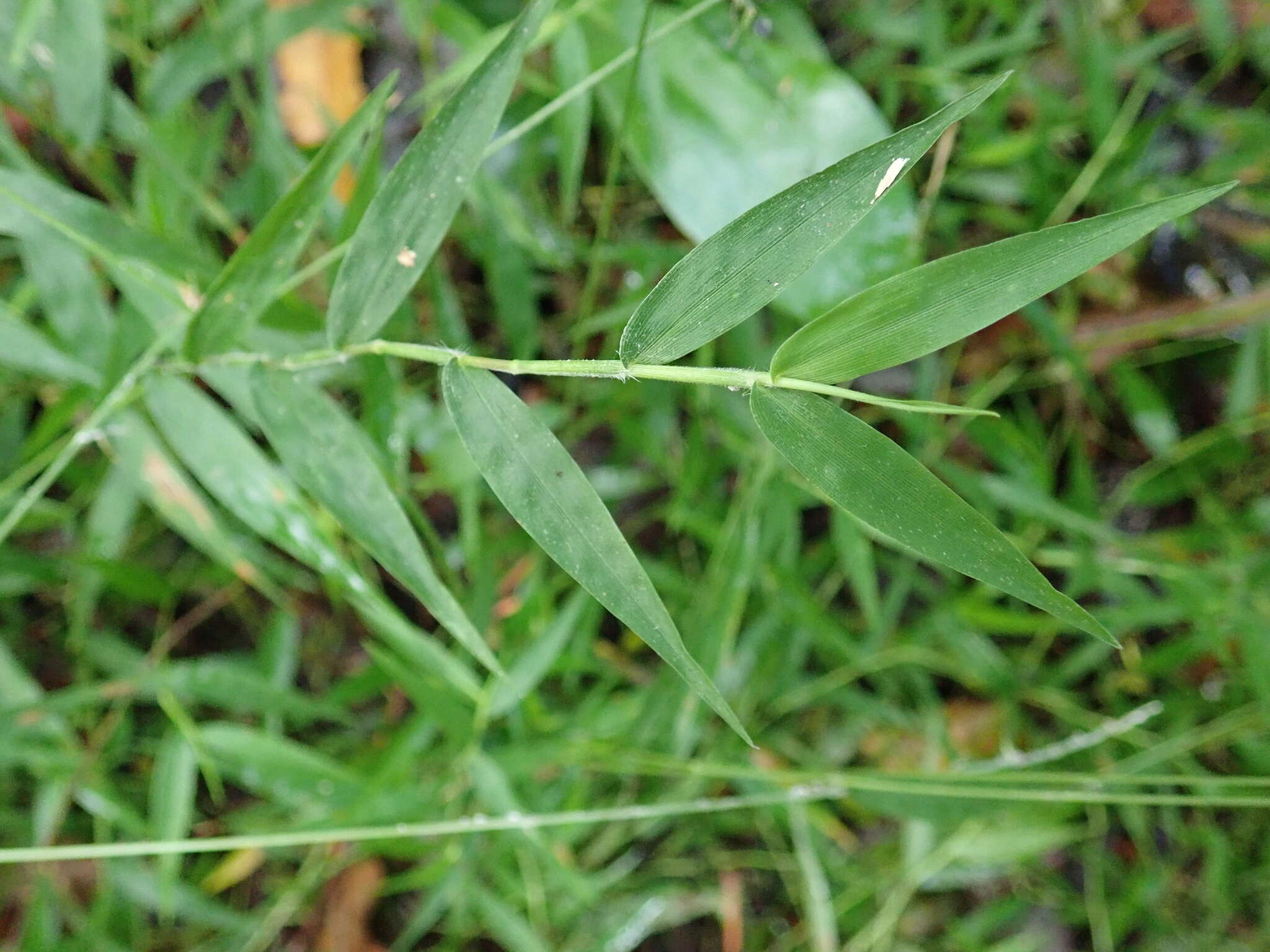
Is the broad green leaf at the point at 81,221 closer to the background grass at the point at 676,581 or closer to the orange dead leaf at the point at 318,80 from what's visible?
the background grass at the point at 676,581

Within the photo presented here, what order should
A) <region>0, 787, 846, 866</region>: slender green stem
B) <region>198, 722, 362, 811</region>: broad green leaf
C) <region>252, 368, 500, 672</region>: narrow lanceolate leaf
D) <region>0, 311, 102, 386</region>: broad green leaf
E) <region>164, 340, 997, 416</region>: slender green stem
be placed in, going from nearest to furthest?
<region>164, 340, 997, 416</region>: slender green stem < <region>252, 368, 500, 672</region>: narrow lanceolate leaf < <region>0, 787, 846, 866</region>: slender green stem < <region>0, 311, 102, 386</region>: broad green leaf < <region>198, 722, 362, 811</region>: broad green leaf

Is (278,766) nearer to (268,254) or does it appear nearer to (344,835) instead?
(344,835)

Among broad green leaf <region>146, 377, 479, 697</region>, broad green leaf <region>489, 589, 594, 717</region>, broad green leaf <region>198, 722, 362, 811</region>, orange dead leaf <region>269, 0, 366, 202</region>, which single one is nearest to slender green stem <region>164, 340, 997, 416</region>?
broad green leaf <region>146, 377, 479, 697</region>

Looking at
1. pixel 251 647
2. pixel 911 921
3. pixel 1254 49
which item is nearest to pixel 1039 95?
pixel 1254 49

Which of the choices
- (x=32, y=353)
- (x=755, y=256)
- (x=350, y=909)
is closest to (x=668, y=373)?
(x=755, y=256)

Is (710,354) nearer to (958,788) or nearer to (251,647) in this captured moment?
(958,788)

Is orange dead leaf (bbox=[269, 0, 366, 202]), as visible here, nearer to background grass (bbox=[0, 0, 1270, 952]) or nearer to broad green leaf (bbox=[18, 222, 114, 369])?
background grass (bbox=[0, 0, 1270, 952])

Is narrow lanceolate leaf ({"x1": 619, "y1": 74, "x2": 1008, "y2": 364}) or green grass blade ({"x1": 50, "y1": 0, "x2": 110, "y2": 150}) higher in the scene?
green grass blade ({"x1": 50, "y1": 0, "x2": 110, "y2": 150})

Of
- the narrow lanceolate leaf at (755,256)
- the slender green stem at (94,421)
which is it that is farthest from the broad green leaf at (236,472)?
the narrow lanceolate leaf at (755,256)
